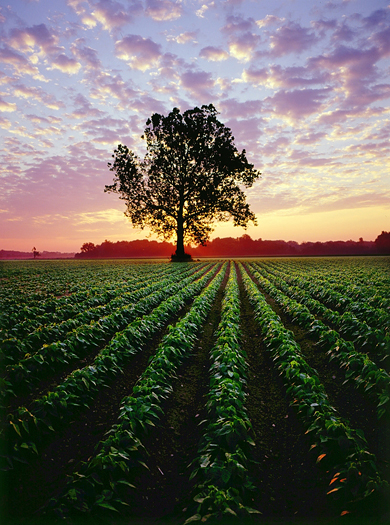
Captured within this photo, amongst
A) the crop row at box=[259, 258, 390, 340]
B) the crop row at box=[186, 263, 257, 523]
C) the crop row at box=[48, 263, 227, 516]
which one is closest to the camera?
the crop row at box=[186, 263, 257, 523]

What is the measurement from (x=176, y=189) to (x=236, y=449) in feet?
134

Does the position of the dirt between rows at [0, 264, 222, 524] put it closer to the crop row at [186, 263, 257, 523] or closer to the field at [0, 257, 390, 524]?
Result: the field at [0, 257, 390, 524]

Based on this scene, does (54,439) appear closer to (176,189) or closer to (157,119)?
(176,189)

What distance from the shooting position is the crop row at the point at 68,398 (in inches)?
159

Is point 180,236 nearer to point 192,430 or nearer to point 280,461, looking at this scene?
point 192,430

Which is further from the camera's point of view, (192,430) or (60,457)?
(192,430)

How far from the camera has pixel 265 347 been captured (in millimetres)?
8375

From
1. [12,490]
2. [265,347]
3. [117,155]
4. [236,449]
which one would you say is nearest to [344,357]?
[265,347]

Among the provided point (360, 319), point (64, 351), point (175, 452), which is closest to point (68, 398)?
point (64, 351)

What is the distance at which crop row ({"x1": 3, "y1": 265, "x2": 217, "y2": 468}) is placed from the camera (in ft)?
13.3

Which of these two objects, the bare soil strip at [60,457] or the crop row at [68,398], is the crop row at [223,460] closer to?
the bare soil strip at [60,457]

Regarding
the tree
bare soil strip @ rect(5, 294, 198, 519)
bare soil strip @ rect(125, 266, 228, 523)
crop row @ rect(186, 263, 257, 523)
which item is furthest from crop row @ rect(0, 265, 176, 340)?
the tree

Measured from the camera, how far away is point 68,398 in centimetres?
503

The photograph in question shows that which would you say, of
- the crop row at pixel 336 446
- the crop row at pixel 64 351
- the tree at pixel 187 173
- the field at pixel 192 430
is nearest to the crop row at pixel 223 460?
the field at pixel 192 430
